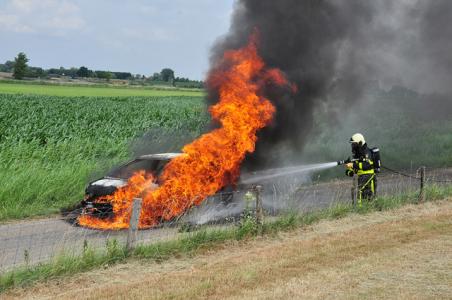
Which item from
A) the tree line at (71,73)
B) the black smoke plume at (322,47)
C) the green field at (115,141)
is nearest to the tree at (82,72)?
the tree line at (71,73)

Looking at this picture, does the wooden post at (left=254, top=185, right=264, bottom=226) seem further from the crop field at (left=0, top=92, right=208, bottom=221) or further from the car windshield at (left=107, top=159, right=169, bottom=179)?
the crop field at (left=0, top=92, right=208, bottom=221)

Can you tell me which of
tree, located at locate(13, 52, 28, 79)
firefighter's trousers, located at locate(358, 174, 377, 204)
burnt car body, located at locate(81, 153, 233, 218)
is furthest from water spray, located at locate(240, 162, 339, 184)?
tree, located at locate(13, 52, 28, 79)

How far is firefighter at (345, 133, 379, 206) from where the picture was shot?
11.3 m

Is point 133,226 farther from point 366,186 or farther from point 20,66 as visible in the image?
point 20,66

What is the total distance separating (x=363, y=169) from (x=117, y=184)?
5277mm

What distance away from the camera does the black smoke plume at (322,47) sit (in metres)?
11.8

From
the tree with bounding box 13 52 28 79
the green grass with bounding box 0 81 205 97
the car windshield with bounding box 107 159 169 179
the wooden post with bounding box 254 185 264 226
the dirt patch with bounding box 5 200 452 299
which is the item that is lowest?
the dirt patch with bounding box 5 200 452 299

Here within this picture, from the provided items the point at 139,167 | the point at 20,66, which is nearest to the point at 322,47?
the point at 139,167

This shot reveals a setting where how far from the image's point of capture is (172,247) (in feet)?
26.0

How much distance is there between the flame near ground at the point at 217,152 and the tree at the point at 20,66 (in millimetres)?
75154

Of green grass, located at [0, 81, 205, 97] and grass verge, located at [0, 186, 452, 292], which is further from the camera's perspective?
green grass, located at [0, 81, 205, 97]

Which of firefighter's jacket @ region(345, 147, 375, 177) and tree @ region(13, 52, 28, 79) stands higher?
tree @ region(13, 52, 28, 79)

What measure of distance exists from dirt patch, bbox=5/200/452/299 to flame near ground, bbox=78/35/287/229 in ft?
5.42

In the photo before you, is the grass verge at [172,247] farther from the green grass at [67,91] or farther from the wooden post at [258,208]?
the green grass at [67,91]
